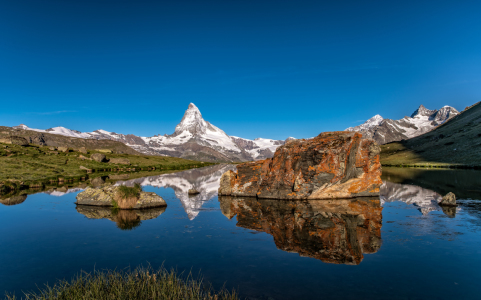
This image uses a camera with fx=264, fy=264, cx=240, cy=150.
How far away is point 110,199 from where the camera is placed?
26766mm

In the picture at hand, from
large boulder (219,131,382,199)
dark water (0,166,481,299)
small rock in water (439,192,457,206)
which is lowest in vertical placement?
dark water (0,166,481,299)

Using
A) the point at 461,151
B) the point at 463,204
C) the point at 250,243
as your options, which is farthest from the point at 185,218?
the point at 461,151

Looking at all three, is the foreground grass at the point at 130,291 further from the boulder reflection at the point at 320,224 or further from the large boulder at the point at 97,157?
the large boulder at the point at 97,157

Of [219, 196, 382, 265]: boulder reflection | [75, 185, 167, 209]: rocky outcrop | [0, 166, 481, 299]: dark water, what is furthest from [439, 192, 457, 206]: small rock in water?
[75, 185, 167, 209]: rocky outcrop

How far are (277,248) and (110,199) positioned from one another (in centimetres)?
2010

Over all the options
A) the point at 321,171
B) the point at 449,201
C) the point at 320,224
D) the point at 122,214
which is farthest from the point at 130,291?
the point at 449,201

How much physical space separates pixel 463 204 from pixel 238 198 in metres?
22.3

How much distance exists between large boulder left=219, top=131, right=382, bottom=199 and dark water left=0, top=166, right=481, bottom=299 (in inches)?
197

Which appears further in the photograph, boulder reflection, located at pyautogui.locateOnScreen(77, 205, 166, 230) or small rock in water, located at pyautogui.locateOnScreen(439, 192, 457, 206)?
small rock in water, located at pyautogui.locateOnScreen(439, 192, 457, 206)

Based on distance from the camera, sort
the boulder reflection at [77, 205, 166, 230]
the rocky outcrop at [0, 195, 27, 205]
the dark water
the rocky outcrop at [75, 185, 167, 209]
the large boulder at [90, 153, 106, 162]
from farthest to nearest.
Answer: the large boulder at [90, 153, 106, 162], the rocky outcrop at [0, 195, 27, 205], the rocky outcrop at [75, 185, 167, 209], the boulder reflection at [77, 205, 166, 230], the dark water

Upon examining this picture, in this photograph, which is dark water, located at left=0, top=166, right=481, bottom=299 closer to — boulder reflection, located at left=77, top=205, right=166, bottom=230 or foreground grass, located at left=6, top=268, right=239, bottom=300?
boulder reflection, located at left=77, top=205, right=166, bottom=230

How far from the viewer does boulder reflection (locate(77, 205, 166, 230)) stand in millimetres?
19661

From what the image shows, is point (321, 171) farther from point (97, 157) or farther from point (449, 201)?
point (97, 157)

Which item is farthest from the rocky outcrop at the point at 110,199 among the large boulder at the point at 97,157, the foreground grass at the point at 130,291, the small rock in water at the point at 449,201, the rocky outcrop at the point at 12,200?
the large boulder at the point at 97,157
